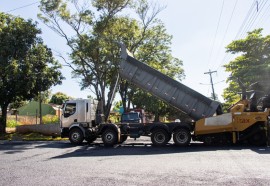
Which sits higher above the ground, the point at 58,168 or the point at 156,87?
the point at 156,87

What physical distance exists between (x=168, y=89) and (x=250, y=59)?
1468 cm

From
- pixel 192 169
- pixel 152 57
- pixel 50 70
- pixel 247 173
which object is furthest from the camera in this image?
pixel 152 57

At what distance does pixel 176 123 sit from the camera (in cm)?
1733

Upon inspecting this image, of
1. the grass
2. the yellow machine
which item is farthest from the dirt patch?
the yellow machine

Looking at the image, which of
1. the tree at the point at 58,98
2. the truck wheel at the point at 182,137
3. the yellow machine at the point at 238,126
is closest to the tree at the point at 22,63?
the truck wheel at the point at 182,137

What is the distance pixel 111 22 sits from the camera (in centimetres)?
2961

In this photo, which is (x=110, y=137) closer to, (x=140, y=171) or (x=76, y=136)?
(x=76, y=136)

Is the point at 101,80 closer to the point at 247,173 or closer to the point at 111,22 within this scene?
the point at 111,22

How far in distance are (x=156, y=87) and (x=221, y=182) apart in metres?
10.4

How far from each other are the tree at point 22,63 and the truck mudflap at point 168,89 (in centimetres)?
1070

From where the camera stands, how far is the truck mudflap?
1705 cm

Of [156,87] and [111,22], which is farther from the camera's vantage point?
[111,22]

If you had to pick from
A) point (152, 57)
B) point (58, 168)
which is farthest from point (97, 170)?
point (152, 57)

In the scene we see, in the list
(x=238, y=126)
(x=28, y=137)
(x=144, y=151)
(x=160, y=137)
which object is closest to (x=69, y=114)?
(x=160, y=137)
